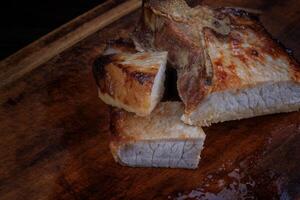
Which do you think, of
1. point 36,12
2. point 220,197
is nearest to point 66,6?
point 36,12

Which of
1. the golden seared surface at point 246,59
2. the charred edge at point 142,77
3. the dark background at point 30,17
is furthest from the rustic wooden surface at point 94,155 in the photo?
the dark background at point 30,17

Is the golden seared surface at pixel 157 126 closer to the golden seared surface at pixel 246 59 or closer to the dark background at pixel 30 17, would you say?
the golden seared surface at pixel 246 59

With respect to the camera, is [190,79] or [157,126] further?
[190,79]

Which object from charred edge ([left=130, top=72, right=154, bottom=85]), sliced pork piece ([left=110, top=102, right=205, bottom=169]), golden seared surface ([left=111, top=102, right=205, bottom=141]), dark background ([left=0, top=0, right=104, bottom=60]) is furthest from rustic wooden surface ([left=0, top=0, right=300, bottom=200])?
dark background ([left=0, top=0, right=104, bottom=60])

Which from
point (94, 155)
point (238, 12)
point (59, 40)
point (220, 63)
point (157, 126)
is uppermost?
point (238, 12)

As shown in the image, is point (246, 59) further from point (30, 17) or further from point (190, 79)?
point (30, 17)

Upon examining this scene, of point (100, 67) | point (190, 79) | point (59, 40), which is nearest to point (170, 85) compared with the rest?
point (190, 79)
